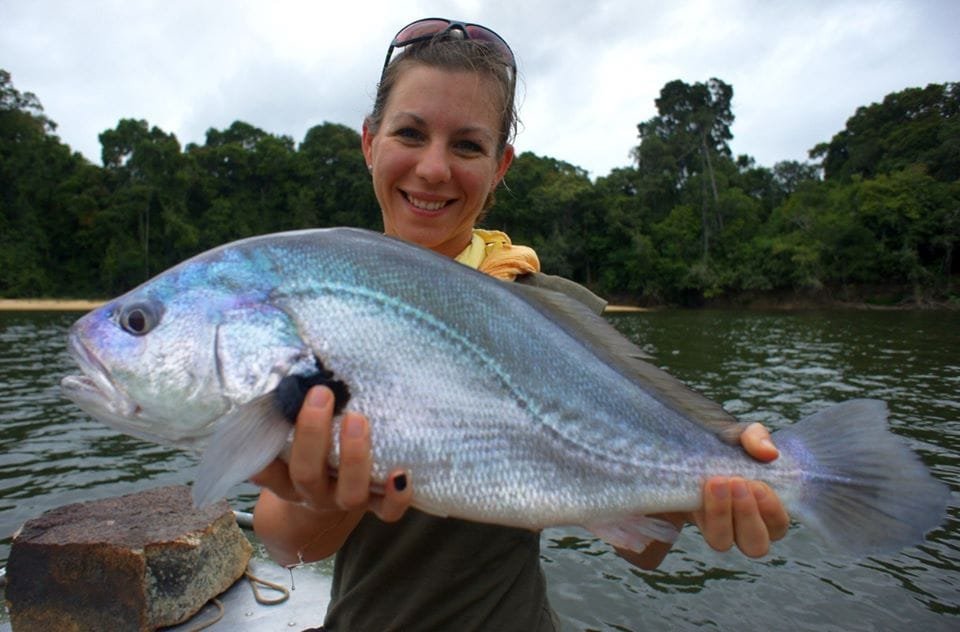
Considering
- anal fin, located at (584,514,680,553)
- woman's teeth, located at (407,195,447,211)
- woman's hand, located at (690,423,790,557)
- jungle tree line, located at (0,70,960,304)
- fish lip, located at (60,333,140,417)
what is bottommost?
anal fin, located at (584,514,680,553)

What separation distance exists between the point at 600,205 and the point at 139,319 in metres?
A: 69.5

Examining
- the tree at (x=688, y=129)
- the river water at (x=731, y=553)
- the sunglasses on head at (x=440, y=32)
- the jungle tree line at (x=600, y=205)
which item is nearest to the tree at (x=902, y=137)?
the jungle tree line at (x=600, y=205)

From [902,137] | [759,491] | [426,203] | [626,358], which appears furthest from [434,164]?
[902,137]

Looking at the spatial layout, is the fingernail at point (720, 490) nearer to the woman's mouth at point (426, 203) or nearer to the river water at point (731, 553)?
the river water at point (731, 553)

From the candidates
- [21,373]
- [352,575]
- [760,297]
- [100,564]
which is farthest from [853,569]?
[760,297]

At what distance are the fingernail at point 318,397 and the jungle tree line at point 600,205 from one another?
60.3 meters

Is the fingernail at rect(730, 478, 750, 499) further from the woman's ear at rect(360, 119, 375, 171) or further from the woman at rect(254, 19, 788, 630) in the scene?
the woman's ear at rect(360, 119, 375, 171)

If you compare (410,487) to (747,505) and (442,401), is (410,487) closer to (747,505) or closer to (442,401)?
(442,401)

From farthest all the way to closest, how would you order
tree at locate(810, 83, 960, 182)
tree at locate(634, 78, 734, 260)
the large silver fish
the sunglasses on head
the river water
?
1. tree at locate(634, 78, 734, 260)
2. tree at locate(810, 83, 960, 182)
3. the river water
4. the sunglasses on head
5. the large silver fish

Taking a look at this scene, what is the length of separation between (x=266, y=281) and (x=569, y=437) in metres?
1.03

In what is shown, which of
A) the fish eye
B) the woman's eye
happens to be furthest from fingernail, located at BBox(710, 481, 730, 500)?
the fish eye

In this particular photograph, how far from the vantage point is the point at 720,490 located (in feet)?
6.20

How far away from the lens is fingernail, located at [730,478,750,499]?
1888 mm

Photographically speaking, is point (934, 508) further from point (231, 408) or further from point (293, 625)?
point (293, 625)
